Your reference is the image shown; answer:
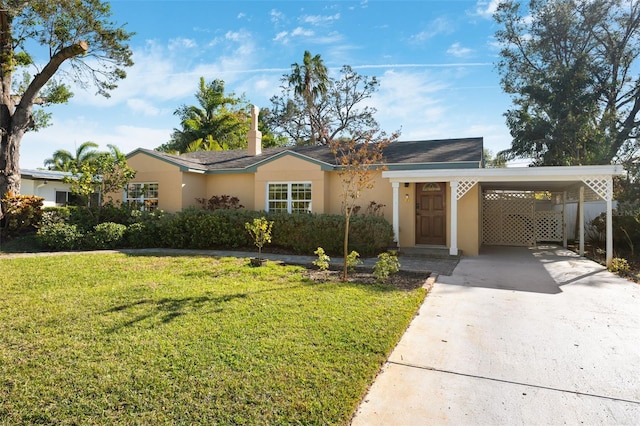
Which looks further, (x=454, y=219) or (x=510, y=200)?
(x=510, y=200)

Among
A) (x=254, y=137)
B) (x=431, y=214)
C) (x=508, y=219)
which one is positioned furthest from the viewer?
(x=254, y=137)

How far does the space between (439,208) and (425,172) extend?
6.26 ft

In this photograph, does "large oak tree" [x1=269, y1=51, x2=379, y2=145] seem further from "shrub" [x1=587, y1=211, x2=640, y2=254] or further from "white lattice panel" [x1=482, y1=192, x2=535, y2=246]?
"shrub" [x1=587, y1=211, x2=640, y2=254]

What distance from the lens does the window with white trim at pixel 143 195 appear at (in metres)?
15.4

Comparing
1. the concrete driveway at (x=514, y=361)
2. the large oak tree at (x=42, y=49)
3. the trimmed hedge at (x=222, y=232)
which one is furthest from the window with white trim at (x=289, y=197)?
the large oak tree at (x=42, y=49)

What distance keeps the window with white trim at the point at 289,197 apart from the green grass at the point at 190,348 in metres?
7.19

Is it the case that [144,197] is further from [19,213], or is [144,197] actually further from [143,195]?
[19,213]

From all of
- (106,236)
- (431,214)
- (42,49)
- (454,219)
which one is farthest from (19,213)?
(454,219)

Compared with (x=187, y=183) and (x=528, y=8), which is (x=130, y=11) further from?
(x=528, y=8)

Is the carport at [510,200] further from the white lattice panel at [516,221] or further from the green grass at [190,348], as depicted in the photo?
the green grass at [190,348]

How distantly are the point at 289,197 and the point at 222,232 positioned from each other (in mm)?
3236

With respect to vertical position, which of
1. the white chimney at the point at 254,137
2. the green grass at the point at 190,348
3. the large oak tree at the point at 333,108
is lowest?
the green grass at the point at 190,348

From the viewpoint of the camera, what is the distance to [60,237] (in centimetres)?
1127

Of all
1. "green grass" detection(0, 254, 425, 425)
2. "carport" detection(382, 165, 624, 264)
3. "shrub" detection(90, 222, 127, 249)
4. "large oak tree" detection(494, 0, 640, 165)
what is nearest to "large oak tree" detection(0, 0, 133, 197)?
"shrub" detection(90, 222, 127, 249)
